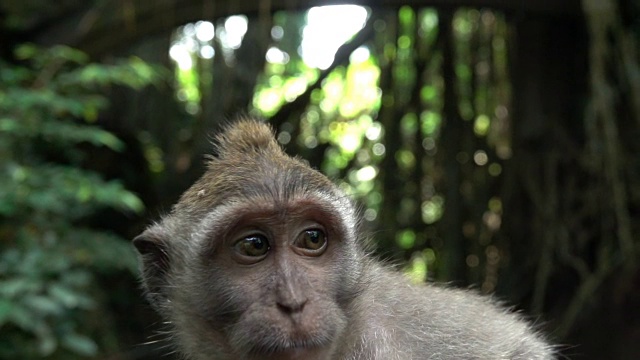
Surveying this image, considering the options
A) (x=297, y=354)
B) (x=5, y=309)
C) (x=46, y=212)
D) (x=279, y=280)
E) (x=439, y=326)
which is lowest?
(x=439, y=326)

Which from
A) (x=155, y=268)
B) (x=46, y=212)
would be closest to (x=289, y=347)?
(x=155, y=268)

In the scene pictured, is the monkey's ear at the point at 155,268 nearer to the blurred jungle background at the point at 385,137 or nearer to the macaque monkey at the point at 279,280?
the macaque monkey at the point at 279,280

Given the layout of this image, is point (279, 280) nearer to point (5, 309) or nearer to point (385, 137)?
point (5, 309)

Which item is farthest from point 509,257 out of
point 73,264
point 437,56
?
point 73,264

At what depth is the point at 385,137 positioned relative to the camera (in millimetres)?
6242

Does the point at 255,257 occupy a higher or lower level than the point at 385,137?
lower

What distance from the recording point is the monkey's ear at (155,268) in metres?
3.40

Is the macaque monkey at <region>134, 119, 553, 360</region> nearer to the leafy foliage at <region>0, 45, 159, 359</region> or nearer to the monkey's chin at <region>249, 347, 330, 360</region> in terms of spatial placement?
the monkey's chin at <region>249, 347, 330, 360</region>

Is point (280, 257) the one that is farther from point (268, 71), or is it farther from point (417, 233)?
point (268, 71)

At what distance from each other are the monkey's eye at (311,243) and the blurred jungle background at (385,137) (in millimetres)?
1734

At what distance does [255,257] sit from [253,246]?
0.05m

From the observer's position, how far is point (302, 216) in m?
3.04

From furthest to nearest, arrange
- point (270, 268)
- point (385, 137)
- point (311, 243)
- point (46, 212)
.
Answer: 1. point (385, 137)
2. point (46, 212)
3. point (311, 243)
4. point (270, 268)

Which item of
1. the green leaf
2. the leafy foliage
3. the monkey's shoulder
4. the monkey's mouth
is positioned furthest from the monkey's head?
the leafy foliage
